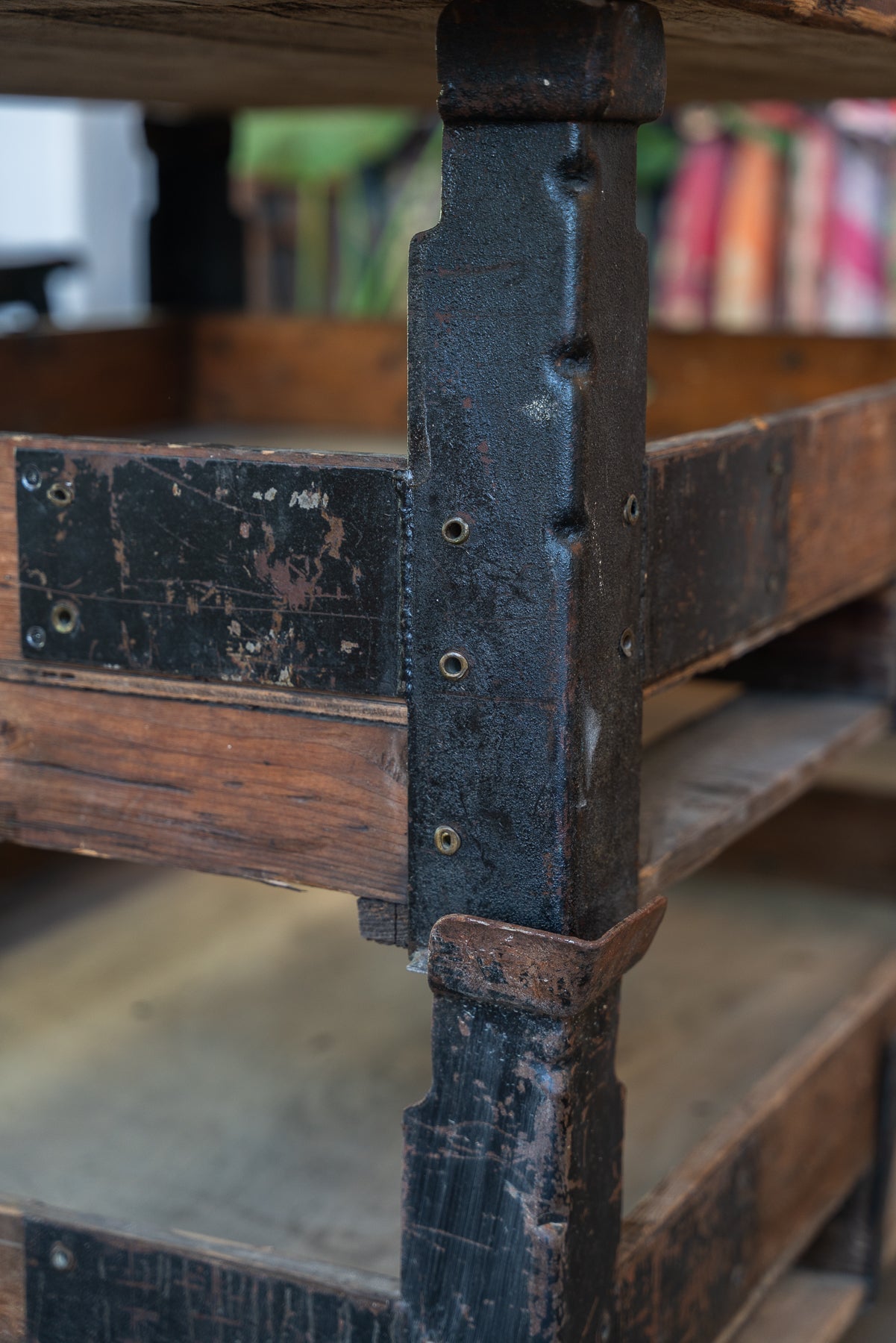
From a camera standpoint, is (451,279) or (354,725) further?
(354,725)

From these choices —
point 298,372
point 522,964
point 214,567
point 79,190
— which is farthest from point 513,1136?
point 79,190

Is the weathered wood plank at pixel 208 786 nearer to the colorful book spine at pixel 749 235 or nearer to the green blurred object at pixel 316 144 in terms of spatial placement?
the colorful book spine at pixel 749 235

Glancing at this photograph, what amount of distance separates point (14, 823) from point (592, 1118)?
1.75 ft

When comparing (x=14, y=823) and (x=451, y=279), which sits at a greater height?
(x=451, y=279)

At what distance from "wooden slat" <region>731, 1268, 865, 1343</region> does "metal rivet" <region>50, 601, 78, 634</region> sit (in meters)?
1.08

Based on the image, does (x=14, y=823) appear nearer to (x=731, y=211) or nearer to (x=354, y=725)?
(x=354, y=725)

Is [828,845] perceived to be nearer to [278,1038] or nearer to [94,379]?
[278,1038]

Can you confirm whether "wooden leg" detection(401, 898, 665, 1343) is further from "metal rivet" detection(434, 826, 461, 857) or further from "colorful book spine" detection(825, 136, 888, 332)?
"colorful book spine" detection(825, 136, 888, 332)

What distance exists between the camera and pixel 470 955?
1.18 meters

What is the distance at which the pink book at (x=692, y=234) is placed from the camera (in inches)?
214

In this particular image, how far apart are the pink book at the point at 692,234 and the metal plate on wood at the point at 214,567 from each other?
4.37m

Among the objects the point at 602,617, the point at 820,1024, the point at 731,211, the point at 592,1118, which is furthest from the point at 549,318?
the point at 731,211

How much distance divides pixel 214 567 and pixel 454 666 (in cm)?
21

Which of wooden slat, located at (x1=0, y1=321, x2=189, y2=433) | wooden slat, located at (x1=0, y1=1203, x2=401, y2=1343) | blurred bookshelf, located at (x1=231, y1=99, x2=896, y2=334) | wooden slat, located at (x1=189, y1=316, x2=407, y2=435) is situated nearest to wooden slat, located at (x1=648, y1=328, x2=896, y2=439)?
wooden slat, located at (x1=189, y1=316, x2=407, y2=435)
